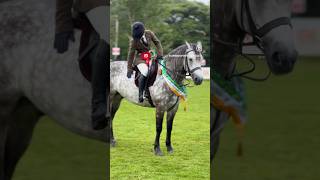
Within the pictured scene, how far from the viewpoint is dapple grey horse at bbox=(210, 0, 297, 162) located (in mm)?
1722

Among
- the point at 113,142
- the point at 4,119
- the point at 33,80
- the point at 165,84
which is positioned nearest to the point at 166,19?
the point at 165,84

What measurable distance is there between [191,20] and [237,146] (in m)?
0.56

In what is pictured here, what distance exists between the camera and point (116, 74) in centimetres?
193

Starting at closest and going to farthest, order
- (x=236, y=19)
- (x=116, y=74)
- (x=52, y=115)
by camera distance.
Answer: (x=236, y=19) → (x=116, y=74) → (x=52, y=115)

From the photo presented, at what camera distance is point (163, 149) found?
193 centimetres

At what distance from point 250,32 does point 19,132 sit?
1275 mm

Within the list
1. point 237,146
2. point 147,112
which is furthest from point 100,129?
point 237,146

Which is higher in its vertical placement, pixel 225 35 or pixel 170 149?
pixel 225 35

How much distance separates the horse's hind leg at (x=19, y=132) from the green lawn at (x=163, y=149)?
0.52 metres

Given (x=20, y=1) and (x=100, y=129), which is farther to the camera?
(x=20, y=1)

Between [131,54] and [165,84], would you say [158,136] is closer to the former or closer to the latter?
[165,84]

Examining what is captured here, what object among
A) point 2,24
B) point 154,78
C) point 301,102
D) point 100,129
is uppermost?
point 2,24

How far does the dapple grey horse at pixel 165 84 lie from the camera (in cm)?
188

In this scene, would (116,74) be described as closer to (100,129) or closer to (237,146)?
(100,129)
